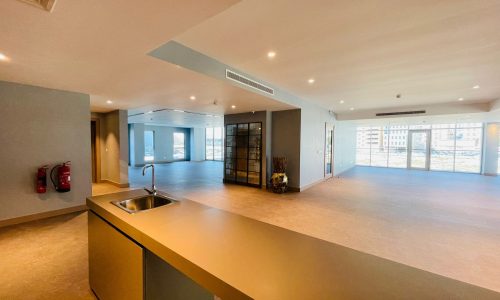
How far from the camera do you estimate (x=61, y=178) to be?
4.21 m

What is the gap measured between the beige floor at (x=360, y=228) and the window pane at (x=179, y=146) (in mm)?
8472

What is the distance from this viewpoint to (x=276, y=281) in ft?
3.14

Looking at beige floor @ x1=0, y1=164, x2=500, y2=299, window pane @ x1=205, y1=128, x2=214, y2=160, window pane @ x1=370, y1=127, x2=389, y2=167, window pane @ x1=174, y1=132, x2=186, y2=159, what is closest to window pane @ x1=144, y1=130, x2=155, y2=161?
Result: window pane @ x1=174, y1=132, x2=186, y2=159

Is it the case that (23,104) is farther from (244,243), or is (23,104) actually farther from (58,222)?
(244,243)

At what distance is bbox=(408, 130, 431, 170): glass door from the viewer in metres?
11.4

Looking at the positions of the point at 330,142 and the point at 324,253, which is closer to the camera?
the point at 324,253

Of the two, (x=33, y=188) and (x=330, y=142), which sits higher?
(x=330, y=142)

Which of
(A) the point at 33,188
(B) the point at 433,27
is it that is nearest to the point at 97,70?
(A) the point at 33,188

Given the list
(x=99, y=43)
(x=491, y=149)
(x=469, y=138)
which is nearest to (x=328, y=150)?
(x=491, y=149)

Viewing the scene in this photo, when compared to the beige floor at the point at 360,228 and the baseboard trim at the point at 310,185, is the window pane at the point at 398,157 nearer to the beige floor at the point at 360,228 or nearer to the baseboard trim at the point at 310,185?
the beige floor at the point at 360,228

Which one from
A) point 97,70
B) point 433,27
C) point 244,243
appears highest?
point 433,27

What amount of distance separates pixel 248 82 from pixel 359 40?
1947 mm

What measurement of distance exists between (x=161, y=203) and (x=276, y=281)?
1759mm

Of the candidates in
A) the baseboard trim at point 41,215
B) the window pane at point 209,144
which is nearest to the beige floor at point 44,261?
the baseboard trim at point 41,215
